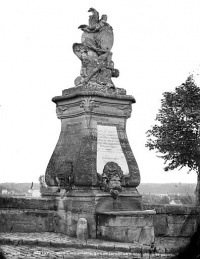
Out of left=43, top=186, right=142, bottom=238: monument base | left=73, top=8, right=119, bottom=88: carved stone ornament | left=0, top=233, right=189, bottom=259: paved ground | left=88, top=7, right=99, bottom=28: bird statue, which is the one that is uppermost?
left=88, top=7, right=99, bottom=28: bird statue

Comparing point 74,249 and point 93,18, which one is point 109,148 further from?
point 93,18

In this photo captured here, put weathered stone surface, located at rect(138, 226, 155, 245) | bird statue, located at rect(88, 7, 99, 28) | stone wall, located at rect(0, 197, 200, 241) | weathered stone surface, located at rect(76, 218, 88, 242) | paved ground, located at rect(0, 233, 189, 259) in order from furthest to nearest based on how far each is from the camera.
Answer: bird statue, located at rect(88, 7, 99, 28)
stone wall, located at rect(0, 197, 200, 241)
weathered stone surface, located at rect(76, 218, 88, 242)
weathered stone surface, located at rect(138, 226, 155, 245)
paved ground, located at rect(0, 233, 189, 259)

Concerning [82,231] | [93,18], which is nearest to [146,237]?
[82,231]

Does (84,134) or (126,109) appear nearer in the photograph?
(84,134)

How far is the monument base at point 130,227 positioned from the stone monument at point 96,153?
21 millimetres

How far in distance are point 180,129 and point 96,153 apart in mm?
18980

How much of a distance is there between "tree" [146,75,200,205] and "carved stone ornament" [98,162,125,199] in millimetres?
17824

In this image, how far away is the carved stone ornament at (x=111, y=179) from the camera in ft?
33.9

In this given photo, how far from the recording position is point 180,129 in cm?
2880

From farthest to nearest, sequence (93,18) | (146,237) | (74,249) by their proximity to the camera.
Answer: (93,18), (146,237), (74,249)

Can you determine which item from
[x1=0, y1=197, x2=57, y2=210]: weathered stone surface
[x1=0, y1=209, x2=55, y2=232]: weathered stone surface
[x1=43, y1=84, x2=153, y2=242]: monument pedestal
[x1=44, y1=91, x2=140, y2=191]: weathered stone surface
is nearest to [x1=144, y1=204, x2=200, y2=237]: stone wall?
[x1=43, y1=84, x2=153, y2=242]: monument pedestal

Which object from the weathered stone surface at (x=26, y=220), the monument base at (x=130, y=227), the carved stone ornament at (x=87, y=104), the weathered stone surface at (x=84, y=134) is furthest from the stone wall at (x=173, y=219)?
the carved stone ornament at (x=87, y=104)

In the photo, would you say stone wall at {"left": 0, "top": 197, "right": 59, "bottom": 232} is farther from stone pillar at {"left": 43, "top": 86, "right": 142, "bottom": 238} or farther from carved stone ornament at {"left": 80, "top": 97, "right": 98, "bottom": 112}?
carved stone ornament at {"left": 80, "top": 97, "right": 98, "bottom": 112}

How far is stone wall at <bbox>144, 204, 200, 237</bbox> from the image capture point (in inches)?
446
